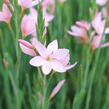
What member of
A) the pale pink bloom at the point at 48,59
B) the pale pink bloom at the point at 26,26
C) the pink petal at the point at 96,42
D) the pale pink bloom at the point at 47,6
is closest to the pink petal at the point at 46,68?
the pale pink bloom at the point at 48,59

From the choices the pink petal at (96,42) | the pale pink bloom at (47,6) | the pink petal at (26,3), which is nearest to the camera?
the pink petal at (26,3)

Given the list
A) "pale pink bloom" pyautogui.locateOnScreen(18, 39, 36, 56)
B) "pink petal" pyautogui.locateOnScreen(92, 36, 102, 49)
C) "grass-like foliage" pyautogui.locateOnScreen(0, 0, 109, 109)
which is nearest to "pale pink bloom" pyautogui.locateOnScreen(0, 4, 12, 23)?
"grass-like foliage" pyautogui.locateOnScreen(0, 0, 109, 109)

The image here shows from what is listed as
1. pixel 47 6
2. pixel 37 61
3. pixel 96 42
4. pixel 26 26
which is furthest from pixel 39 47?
pixel 47 6

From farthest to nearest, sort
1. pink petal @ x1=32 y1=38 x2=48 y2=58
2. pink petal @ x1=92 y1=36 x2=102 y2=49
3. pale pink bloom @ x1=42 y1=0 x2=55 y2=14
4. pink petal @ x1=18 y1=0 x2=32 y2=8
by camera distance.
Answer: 1. pale pink bloom @ x1=42 y1=0 x2=55 y2=14
2. pink petal @ x1=92 y1=36 x2=102 y2=49
3. pink petal @ x1=18 y1=0 x2=32 y2=8
4. pink petal @ x1=32 y1=38 x2=48 y2=58

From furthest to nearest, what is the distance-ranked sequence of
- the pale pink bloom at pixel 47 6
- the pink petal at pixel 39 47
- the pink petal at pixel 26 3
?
the pale pink bloom at pixel 47 6
the pink petal at pixel 26 3
the pink petal at pixel 39 47

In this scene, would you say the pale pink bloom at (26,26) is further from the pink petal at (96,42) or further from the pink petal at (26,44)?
the pink petal at (96,42)

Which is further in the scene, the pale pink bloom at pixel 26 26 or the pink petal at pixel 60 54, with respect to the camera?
the pale pink bloom at pixel 26 26

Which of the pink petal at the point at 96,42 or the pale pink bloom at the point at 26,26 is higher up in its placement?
the pale pink bloom at the point at 26,26

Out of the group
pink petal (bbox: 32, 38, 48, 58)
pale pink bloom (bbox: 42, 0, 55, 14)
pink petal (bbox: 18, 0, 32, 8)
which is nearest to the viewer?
pink petal (bbox: 32, 38, 48, 58)

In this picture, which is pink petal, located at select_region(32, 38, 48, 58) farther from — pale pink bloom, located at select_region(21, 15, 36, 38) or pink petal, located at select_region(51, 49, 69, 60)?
pale pink bloom, located at select_region(21, 15, 36, 38)
